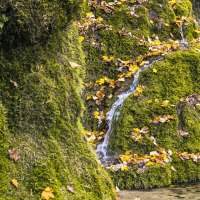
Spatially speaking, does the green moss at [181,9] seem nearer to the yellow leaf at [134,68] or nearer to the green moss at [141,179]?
the yellow leaf at [134,68]

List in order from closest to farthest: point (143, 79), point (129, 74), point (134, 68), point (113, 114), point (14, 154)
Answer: point (14, 154) → point (113, 114) → point (143, 79) → point (129, 74) → point (134, 68)

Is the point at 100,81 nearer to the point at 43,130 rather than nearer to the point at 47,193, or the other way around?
the point at 43,130

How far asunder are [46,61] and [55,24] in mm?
461

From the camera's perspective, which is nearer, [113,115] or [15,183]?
[15,183]

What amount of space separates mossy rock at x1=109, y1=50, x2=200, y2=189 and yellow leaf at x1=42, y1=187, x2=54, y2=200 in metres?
3.00

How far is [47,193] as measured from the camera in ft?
13.0

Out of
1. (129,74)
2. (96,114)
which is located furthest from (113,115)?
(129,74)

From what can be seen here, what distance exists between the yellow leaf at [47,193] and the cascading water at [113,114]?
3297mm

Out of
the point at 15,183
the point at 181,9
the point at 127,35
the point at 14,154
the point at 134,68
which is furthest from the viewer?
the point at 181,9

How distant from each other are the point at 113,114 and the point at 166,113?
3.44 feet

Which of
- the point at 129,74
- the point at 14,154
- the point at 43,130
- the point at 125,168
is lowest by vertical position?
the point at 125,168

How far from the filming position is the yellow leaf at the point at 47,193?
12.9 ft

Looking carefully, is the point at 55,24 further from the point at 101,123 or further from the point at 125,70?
the point at 125,70

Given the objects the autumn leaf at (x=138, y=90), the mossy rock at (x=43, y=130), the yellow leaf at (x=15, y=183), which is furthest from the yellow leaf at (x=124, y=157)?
the yellow leaf at (x=15, y=183)
